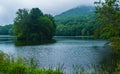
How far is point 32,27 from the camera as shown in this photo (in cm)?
10912

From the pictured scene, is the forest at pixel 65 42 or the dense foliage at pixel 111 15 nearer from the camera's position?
the forest at pixel 65 42

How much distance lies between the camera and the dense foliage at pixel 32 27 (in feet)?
352

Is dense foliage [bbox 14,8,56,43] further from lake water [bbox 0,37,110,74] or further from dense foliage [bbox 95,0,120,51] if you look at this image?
dense foliage [bbox 95,0,120,51]

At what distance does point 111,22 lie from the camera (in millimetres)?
37500

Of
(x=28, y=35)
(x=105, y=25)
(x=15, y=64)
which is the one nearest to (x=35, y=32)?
(x=28, y=35)

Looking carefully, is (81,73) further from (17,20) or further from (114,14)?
(17,20)

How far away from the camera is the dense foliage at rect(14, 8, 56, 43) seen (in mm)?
107375

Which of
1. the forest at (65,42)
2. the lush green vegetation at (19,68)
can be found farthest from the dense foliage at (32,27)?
the lush green vegetation at (19,68)

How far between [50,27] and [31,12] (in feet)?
28.7

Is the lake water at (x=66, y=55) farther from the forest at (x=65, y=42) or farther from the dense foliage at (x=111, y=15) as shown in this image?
the dense foliage at (x=111, y=15)

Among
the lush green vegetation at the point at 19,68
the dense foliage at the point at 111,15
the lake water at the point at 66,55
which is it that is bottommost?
the lake water at the point at 66,55

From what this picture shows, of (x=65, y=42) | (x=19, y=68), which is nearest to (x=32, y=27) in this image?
(x=65, y=42)

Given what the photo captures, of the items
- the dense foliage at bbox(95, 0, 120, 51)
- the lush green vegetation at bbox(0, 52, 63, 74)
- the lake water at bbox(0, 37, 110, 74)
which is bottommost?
the lake water at bbox(0, 37, 110, 74)

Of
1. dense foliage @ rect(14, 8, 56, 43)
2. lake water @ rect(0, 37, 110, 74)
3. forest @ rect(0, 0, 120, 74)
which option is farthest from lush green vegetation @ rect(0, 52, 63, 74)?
dense foliage @ rect(14, 8, 56, 43)
